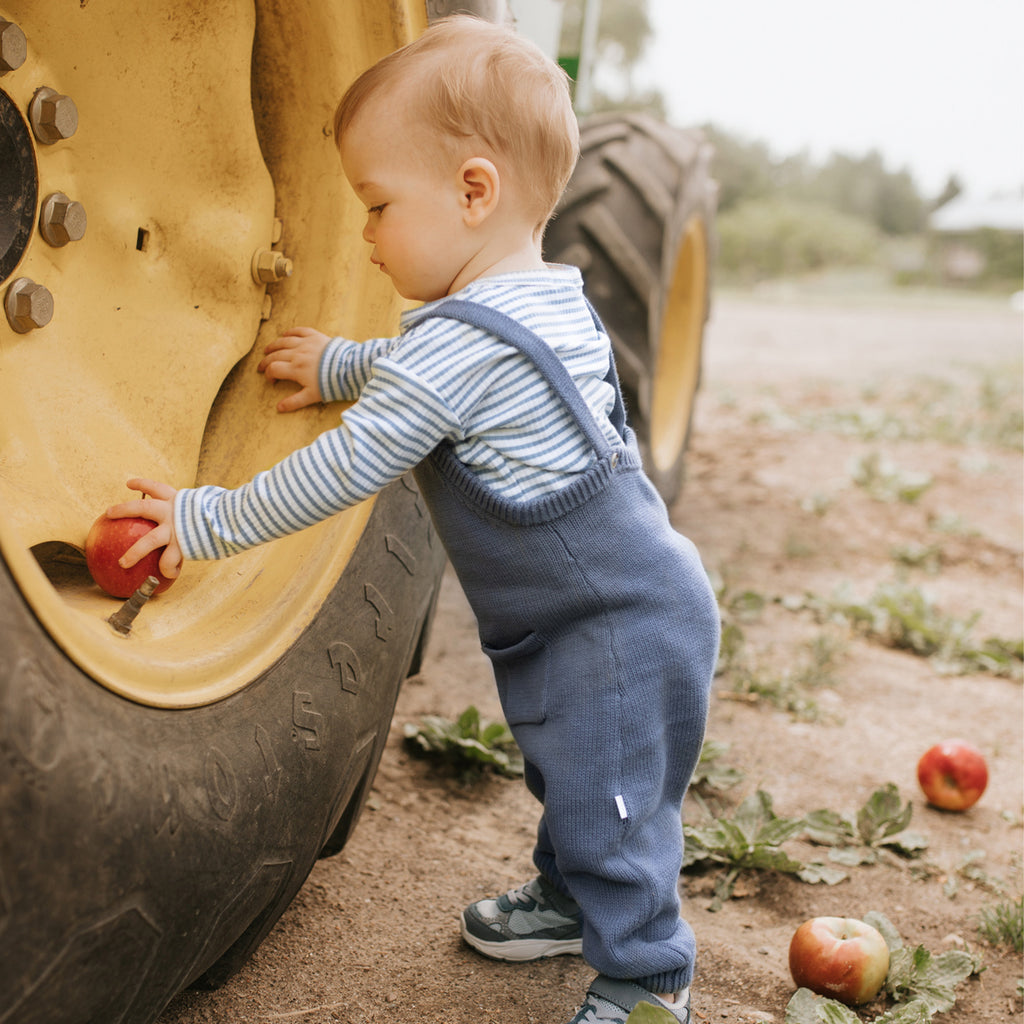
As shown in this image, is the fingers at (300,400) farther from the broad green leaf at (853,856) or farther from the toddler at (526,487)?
the broad green leaf at (853,856)

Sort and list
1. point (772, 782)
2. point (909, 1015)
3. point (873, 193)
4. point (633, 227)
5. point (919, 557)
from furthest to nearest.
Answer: point (873, 193) → point (919, 557) → point (633, 227) → point (772, 782) → point (909, 1015)

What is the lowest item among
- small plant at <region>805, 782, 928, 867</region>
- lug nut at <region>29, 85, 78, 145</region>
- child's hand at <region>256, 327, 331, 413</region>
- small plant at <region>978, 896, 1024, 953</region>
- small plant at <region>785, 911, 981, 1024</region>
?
small plant at <region>805, 782, 928, 867</region>

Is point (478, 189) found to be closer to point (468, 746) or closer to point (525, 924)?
point (525, 924)

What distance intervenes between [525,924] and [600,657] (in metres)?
0.50

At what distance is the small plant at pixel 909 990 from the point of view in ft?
4.90

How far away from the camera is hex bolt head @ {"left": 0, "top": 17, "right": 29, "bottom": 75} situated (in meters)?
1.30

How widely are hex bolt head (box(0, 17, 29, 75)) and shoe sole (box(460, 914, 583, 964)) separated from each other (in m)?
1.28

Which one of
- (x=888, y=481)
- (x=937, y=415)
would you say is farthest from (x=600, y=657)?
(x=937, y=415)

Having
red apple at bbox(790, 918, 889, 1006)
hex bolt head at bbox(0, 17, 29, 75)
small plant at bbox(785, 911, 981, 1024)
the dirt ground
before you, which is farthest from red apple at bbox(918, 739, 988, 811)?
hex bolt head at bbox(0, 17, 29, 75)

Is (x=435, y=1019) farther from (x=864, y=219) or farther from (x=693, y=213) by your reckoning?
(x=864, y=219)

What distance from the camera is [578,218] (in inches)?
115

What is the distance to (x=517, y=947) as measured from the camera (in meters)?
1.60

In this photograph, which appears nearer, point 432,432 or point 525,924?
point 432,432

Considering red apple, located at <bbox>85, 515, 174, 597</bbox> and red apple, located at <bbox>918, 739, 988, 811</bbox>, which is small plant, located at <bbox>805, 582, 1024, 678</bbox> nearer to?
red apple, located at <bbox>918, 739, 988, 811</bbox>
